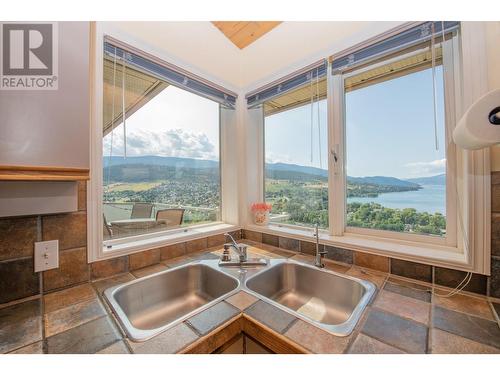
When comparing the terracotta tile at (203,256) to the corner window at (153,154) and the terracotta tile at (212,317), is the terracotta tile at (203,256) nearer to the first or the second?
the corner window at (153,154)

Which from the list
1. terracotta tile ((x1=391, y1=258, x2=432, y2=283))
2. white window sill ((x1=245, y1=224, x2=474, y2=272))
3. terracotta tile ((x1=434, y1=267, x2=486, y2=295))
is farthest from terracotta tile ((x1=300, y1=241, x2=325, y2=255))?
terracotta tile ((x1=434, y1=267, x2=486, y2=295))

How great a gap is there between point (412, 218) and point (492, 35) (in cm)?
84

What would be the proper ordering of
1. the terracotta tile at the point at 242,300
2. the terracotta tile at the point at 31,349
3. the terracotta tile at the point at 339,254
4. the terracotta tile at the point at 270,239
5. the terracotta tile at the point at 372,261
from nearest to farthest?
the terracotta tile at the point at 31,349, the terracotta tile at the point at 242,300, the terracotta tile at the point at 372,261, the terracotta tile at the point at 339,254, the terracotta tile at the point at 270,239

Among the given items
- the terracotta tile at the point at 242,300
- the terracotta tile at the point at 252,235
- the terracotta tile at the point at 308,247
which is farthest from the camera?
the terracotta tile at the point at 252,235

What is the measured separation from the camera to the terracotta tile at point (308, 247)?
4.12 ft

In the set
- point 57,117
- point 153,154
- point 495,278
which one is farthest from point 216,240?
point 495,278

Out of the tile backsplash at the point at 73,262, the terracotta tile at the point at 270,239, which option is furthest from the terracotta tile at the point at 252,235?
the tile backsplash at the point at 73,262

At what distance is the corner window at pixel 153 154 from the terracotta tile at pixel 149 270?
0.90 ft

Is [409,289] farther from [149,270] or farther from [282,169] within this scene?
[149,270]

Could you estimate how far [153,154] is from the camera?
4.44 feet
